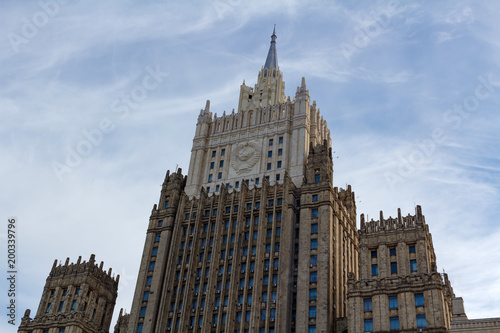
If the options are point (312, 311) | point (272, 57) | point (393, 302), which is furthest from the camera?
point (272, 57)

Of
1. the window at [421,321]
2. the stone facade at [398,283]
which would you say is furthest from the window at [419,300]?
the window at [421,321]

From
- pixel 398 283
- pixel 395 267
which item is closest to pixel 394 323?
pixel 398 283

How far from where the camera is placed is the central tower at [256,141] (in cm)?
11131

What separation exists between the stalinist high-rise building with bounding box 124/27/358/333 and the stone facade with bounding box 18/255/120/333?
9.96 metres

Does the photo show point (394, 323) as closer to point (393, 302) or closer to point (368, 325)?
point (393, 302)

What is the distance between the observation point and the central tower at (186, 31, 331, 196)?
365 feet

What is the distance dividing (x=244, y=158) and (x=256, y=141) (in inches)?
162

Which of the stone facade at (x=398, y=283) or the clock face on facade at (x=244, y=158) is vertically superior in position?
the clock face on facade at (x=244, y=158)

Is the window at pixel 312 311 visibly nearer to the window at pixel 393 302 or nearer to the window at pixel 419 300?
the window at pixel 393 302

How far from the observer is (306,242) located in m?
97.3

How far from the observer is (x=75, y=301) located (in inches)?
4190

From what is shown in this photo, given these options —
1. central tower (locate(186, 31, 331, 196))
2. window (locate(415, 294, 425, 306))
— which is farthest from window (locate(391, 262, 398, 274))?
central tower (locate(186, 31, 331, 196))

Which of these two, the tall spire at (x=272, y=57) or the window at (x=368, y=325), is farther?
the tall spire at (x=272, y=57)

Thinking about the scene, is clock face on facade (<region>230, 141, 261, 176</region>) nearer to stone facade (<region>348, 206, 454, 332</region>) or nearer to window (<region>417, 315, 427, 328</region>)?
stone facade (<region>348, 206, 454, 332</region>)
